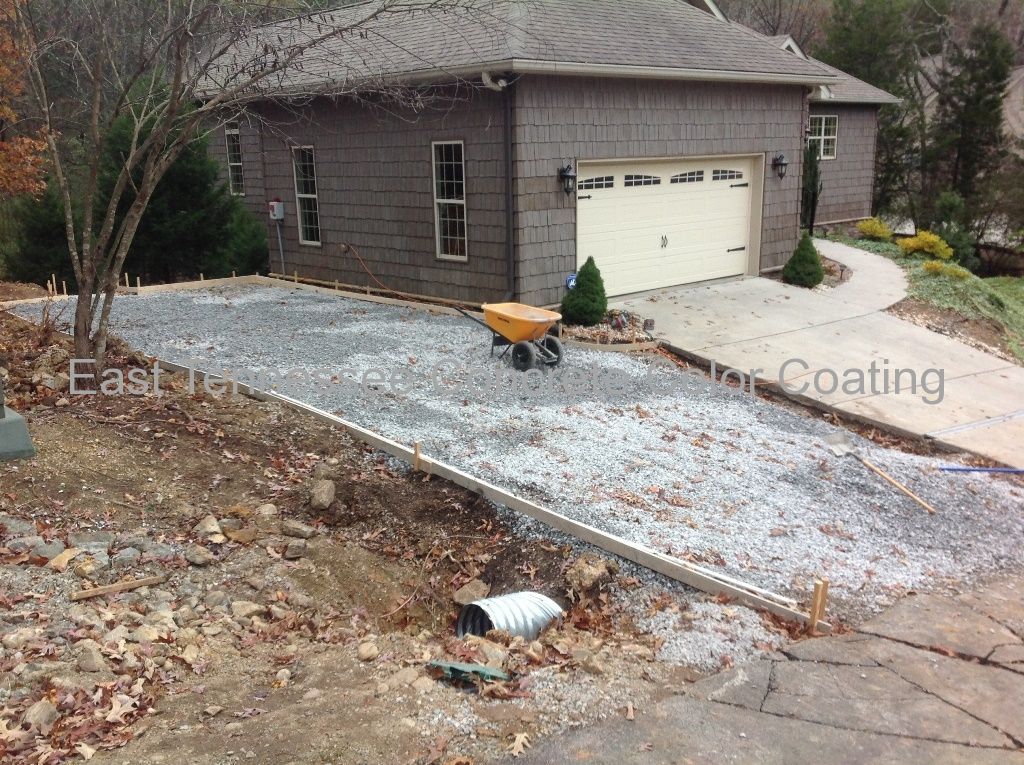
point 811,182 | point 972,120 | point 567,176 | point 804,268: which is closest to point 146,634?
point 567,176

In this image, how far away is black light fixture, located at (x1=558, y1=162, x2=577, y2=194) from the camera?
1168cm

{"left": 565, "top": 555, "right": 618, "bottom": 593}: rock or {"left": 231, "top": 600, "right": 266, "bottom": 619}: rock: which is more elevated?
{"left": 231, "top": 600, "right": 266, "bottom": 619}: rock

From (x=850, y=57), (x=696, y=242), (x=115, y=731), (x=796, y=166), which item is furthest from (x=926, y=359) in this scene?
(x=850, y=57)

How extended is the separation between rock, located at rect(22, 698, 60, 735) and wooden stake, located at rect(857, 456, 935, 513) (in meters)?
→ 6.12

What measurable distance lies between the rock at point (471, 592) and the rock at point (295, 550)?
3.36 ft

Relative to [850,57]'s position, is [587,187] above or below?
below

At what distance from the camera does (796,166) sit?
15.4 meters

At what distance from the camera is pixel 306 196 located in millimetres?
14977

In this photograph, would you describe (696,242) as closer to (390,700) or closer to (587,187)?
(587,187)

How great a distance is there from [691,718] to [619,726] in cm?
35

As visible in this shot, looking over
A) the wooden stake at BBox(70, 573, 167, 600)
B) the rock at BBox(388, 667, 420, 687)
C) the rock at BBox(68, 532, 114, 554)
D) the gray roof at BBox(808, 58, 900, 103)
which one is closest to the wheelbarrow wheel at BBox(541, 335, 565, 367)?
the rock at BBox(68, 532, 114, 554)

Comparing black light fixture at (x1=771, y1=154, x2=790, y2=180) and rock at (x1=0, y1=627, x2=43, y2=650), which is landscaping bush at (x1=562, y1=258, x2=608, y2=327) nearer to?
black light fixture at (x1=771, y1=154, x2=790, y2=180)

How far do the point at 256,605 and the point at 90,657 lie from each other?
3.52 ft

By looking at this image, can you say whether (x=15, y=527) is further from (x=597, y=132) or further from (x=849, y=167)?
(x=849, y=167)
